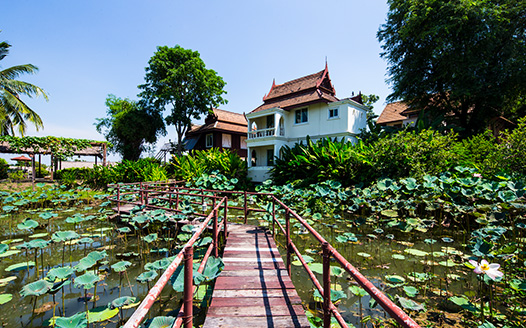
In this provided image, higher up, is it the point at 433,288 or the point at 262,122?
the point at 262,122

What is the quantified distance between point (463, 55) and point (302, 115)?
32.7 ft

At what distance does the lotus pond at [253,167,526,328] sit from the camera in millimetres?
2658

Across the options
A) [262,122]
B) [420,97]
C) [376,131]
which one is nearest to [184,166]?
[262,122]

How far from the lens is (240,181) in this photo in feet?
48.3

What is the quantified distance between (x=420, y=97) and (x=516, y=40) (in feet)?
17.7

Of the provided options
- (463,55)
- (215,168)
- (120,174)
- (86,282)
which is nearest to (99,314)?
(86,282)

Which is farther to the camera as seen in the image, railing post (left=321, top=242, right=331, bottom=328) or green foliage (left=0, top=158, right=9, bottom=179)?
green foliage (left=0, top=158, right=9, bottom=179)

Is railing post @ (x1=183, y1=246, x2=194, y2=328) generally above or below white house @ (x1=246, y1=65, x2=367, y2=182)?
below

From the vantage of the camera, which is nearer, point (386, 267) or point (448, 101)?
point (386, 267)

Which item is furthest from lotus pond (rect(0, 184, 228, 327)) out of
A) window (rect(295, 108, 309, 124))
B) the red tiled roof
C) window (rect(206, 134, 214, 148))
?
the red tiled roof

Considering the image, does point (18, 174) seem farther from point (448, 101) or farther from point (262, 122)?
point (448, 101)

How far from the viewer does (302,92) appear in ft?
56.6

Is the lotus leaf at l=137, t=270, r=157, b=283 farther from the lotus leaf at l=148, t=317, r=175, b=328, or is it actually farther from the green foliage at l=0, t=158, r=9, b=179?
the green foliage at l=0, t=158, r=9, b=179

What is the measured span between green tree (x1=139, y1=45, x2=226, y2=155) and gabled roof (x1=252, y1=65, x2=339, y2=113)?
27.2 feet
